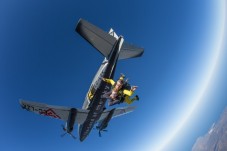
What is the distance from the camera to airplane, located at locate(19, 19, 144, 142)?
2352 centimetres

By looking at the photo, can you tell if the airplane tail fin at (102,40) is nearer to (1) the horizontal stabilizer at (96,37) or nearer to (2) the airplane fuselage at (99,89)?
(1) the horizontal stabilizer at (96,37)

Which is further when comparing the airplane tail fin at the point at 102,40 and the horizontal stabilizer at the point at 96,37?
the airplane tail fin at the point at 102,40

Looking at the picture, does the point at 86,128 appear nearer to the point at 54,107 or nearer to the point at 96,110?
the point at 96,110

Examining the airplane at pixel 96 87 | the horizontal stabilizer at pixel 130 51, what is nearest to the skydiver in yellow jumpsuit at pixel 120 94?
the airplane at pixel 96 87

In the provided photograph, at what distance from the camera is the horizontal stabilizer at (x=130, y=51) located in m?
27.8

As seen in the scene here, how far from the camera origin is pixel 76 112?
28.9m

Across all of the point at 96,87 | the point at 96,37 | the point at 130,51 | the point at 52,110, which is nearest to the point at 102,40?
the point at 96,37

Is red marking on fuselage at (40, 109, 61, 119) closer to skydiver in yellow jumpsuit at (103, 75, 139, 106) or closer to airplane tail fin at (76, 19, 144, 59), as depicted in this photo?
airplane tail fin at (76, 19, 144, 59)

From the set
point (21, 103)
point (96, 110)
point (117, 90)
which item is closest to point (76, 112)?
point (96, 110)

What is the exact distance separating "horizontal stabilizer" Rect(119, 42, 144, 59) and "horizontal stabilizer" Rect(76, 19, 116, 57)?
2.98m

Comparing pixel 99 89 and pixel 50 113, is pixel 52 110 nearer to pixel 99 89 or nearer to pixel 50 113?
pixel 50 113

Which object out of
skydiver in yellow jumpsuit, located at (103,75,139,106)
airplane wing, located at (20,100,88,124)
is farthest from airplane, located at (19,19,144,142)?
skydiver in yellow jumpsuit, located at (103,75,139,106)

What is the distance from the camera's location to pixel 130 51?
28250 millimetres

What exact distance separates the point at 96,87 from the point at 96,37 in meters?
7.09
